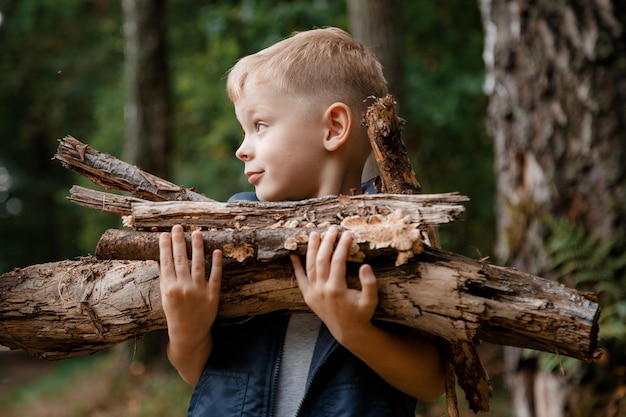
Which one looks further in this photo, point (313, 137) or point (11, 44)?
point (11, 44)

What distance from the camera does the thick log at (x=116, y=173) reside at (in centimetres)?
211

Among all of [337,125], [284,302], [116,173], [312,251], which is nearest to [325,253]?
[312,251]

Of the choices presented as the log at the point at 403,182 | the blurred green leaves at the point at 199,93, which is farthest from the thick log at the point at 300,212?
the blurred green leaves at the point at 199,93

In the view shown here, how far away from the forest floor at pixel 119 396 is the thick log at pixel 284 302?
17.5 feet

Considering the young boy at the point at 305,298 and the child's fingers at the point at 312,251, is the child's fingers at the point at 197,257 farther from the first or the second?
the child's fingers at the point at 312,251

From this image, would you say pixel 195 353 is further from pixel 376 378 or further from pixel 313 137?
pixel 313 137

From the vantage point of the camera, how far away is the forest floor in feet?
27.4

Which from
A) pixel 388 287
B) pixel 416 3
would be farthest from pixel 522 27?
pixel 416 3

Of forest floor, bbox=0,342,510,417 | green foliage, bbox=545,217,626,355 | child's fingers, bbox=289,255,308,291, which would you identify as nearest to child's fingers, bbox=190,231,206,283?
child's fingers, bbox=289,255,308,291

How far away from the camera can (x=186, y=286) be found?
5.79ft

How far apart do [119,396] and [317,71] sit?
8.31 meters

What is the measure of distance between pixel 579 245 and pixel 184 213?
106 inches

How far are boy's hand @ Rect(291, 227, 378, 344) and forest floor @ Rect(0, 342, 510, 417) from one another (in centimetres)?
542

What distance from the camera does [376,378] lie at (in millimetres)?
1880
